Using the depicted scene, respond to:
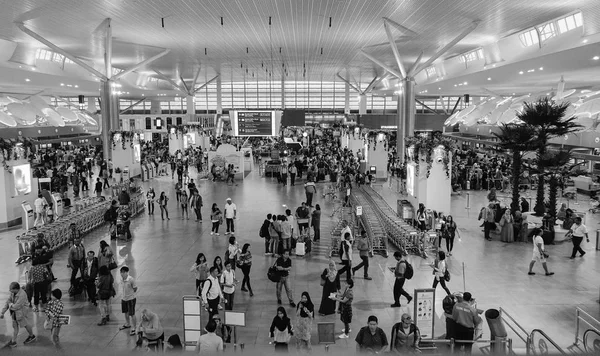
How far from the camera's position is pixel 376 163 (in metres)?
30.9

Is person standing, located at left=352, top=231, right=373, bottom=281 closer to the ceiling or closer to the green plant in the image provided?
the green plant

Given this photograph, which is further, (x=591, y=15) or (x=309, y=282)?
(x=591, y=15)

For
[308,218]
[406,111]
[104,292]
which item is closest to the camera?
[104,292]

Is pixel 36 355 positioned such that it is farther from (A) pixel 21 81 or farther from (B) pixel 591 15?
(A) pixel 21 81

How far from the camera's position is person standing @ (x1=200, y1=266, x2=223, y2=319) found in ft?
27.4

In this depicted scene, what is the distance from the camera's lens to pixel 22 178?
59.5ft

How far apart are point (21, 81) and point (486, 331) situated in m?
36.7

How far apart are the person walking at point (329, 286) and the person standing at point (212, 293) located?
1797mm

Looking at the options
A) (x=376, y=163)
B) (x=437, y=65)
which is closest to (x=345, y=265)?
(x=376, y=163)

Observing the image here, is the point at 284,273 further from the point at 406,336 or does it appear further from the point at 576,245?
the point at 576,245

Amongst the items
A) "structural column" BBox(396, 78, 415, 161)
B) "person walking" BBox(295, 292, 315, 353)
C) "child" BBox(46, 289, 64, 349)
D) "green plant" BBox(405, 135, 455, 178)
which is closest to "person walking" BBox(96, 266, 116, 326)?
"child" BBox(46, 289, 64, 349)

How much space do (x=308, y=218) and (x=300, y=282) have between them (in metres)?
3.72

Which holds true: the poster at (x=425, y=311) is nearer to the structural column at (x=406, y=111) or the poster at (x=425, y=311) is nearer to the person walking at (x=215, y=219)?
the person walking at (x=215, y=219)

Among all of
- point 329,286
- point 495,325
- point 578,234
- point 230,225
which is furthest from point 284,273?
point 578,234
